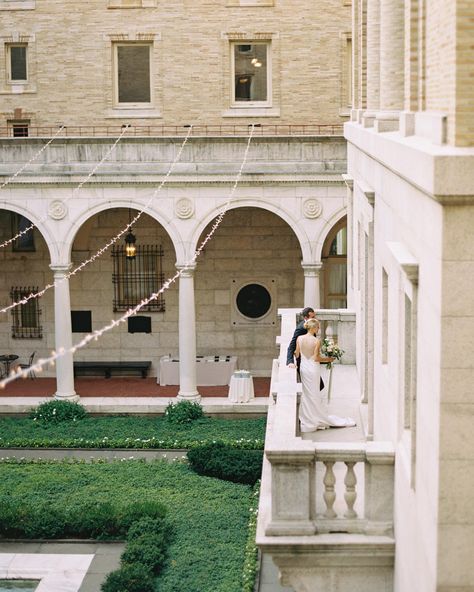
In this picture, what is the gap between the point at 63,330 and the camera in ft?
92.5

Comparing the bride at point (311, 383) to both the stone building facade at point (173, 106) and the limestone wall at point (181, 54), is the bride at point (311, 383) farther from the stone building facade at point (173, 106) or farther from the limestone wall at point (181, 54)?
the limestone wall at point (181, 54)

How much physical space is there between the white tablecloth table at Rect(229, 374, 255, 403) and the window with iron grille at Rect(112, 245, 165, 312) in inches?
210

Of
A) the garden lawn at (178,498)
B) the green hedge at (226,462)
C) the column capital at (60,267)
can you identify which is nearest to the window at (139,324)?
the column capital at (60,267)

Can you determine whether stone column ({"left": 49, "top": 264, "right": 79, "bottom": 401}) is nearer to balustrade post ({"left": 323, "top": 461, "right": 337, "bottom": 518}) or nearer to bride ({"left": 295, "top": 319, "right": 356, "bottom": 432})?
bride ({"left": 295, "top": 319, "right": 356, "bottom": 432})

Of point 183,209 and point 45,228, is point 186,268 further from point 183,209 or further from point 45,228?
point 45,228

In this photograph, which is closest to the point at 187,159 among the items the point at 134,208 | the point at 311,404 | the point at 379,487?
the point at 134,208

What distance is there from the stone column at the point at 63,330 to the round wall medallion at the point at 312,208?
20.1ft

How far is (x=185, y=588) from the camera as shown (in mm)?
16656

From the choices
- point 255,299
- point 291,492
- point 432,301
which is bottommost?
point 255,299

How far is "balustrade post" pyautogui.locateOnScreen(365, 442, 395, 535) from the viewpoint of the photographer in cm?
1038

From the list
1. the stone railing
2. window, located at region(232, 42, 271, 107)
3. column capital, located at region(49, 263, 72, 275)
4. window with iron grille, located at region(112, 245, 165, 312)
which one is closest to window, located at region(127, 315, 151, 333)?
window with iron grille, located at region(112, 245, 165, 312)

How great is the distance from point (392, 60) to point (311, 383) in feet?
14.2

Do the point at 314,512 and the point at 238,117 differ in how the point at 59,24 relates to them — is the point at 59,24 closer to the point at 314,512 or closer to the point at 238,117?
the point at 238,117

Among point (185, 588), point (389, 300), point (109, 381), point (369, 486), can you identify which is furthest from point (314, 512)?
point (109, 381)
